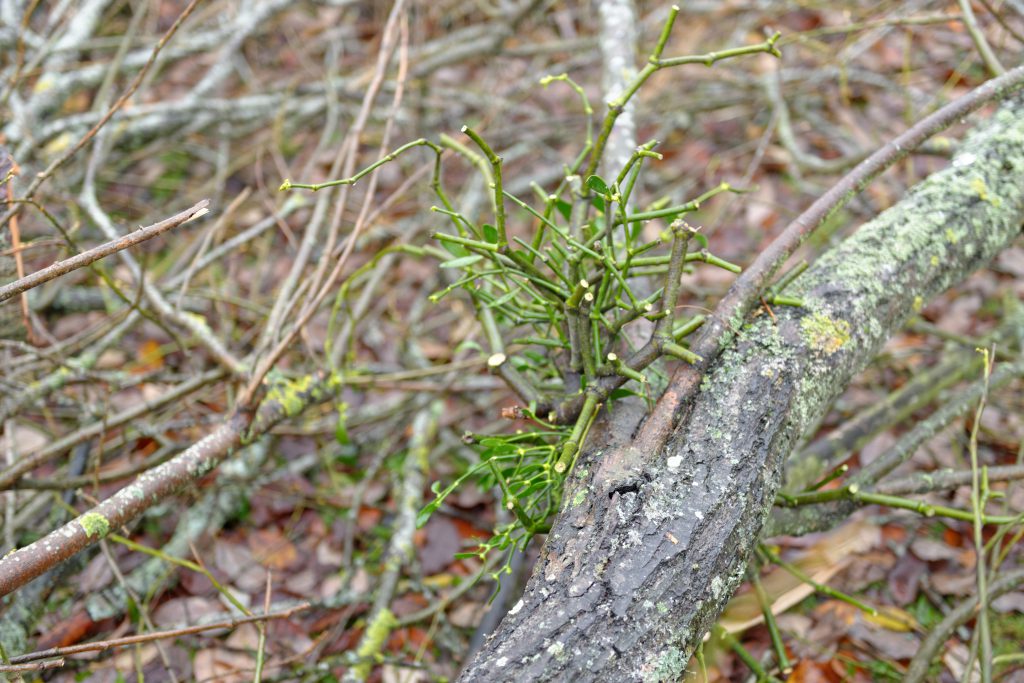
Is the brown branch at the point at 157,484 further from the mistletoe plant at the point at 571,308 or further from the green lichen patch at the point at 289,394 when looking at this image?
the mistletoe plant at the point at 571,308

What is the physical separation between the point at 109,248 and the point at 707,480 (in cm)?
94

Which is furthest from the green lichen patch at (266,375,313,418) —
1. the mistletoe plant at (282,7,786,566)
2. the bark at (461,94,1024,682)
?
the bark at (461,94,1024,682)

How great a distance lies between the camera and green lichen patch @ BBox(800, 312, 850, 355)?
136 centimetres

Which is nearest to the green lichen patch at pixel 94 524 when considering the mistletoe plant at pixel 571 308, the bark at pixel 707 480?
the mistletoe plant at pixel 571 308

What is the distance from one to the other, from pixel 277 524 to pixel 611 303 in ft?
4.67

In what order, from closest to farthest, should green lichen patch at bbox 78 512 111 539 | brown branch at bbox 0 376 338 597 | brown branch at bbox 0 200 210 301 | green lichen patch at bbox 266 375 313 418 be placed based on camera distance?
brown branch at bbox 0 200 210 301 < brown branch at bbox 0 376 338 597 < green lichen patch at bbox 78 512 111 539 < green lichen patch at bbox 266 375 313 418

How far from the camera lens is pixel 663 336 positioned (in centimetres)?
129

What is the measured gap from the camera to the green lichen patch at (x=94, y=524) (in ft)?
4.37

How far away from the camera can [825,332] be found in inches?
54.2

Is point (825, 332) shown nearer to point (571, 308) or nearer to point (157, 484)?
point (571, 308)

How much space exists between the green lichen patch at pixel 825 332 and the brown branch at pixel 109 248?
1.02m

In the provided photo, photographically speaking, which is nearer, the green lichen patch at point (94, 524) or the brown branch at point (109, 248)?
the brown branch at point (109, 248)

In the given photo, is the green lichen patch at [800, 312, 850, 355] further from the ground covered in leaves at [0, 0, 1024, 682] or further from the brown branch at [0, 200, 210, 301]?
the brown branch at [0, 200, 210, 301]

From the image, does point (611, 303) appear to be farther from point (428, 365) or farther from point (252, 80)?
point (252, 80)
